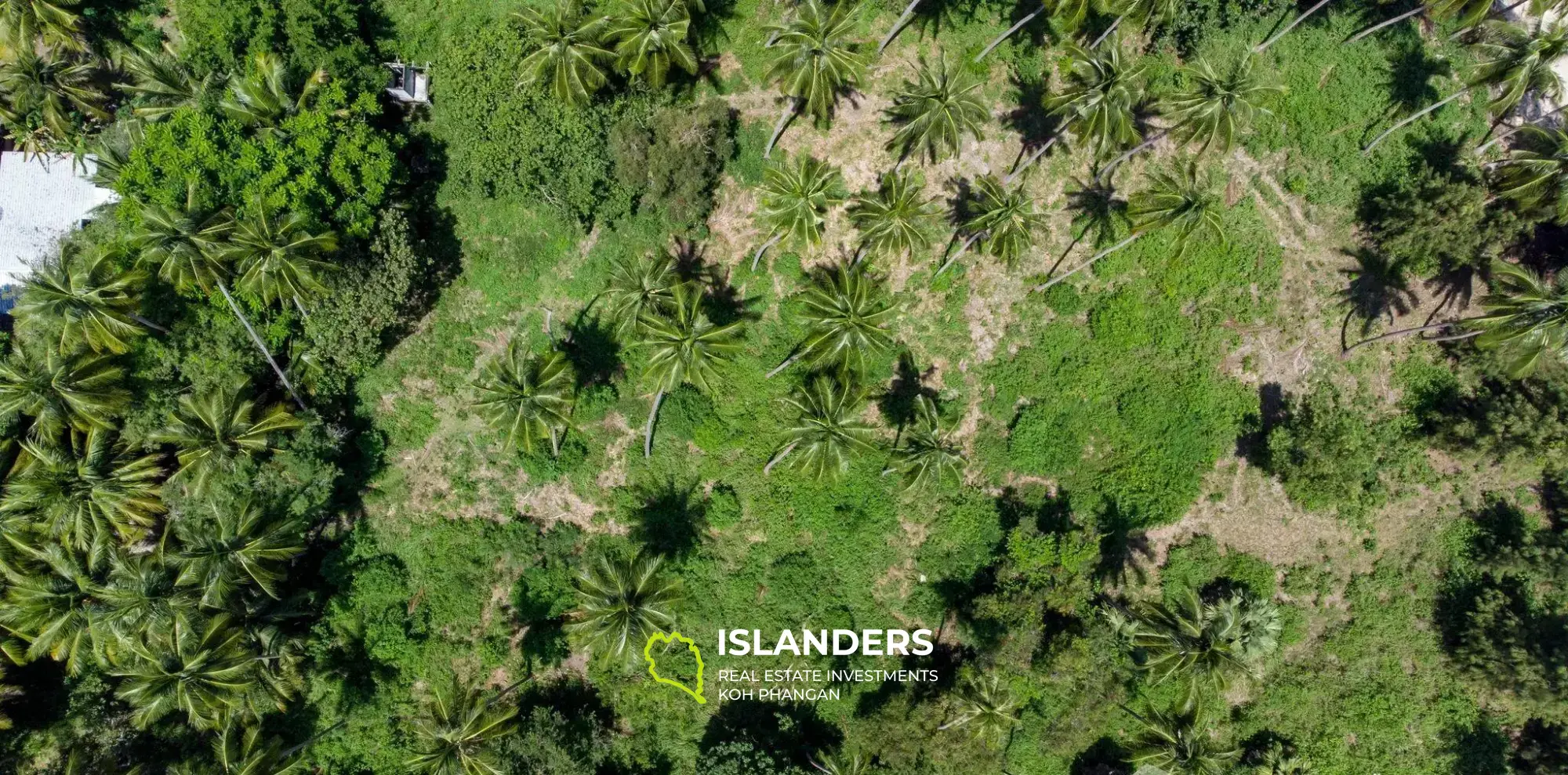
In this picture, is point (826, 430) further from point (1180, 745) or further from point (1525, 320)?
point (1525, 320)

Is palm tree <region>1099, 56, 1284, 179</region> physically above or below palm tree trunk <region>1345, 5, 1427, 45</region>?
below

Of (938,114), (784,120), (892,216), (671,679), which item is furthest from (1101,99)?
(671,679)

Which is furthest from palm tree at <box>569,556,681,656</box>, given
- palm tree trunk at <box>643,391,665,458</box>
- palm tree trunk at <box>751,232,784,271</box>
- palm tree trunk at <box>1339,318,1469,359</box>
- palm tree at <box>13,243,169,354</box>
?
palm tree trunk at <box>1339,318,1469,359</box>

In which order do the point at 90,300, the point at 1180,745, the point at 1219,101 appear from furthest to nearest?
the point at 1180,745 → the point at 1219,101 → the point at 90,300

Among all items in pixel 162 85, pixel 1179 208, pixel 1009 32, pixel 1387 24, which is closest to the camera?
pixel 1179 208

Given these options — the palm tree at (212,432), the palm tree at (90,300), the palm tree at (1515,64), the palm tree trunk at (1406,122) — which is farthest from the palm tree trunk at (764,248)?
the palm tree at (1515,64)

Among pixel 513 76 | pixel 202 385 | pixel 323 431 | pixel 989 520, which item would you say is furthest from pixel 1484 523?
pixel 202 385

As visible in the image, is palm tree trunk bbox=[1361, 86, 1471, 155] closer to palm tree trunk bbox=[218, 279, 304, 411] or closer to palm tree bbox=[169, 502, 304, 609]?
palm tree trunk bbox=[218, 279, 304, 411]

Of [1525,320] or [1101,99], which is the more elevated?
[1101,99]
